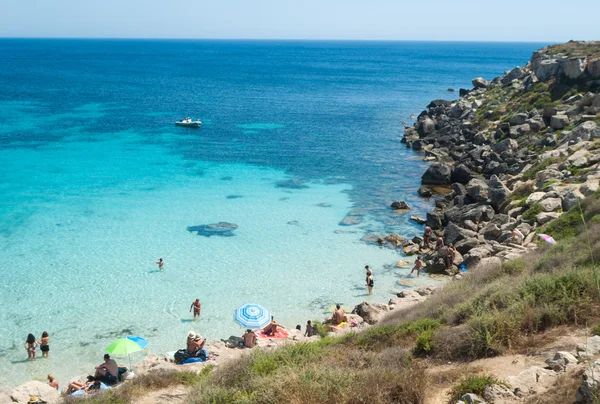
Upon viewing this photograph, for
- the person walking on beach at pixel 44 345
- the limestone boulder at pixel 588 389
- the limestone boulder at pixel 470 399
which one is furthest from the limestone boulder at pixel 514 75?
the limestone boulder at pixel 588 389

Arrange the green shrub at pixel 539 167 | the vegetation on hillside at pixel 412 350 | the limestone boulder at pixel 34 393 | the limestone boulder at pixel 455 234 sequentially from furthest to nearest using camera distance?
the green shrub at pixel 539 167 → the limestone boulder at pixel 455 234 → the limestone boulder at pixel 34 393 → the vegetation on hillside at pixel 412 350

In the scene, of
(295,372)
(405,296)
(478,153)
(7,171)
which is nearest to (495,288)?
(295,372)

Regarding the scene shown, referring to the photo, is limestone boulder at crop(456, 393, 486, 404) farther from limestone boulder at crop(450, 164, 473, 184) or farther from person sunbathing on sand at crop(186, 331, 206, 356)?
limestone boulder at crop(450, 164, 473, 184)

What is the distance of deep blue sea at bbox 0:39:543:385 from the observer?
21956 millimetres

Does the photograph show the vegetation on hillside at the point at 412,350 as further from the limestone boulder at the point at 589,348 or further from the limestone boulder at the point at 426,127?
the limestone boulder at the point at 426,127

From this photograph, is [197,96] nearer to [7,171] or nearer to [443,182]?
[7,171]

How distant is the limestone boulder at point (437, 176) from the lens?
132 ft

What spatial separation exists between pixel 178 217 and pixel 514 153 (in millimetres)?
26127

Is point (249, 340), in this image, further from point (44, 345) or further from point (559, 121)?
point (559, 121)

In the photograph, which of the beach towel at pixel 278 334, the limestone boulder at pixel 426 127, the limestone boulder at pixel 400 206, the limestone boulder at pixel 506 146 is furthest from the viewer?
the limestone boulder at pixel 426 127

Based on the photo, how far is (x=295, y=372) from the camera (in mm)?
10703

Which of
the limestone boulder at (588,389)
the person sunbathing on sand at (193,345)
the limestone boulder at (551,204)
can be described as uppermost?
the limestone boulder at (588,389)

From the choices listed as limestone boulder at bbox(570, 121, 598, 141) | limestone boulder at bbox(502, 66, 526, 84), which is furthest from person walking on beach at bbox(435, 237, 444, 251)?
limestone boulder at bbox(502, 66, 526, 84)

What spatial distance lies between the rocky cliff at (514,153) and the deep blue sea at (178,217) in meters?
2.81
